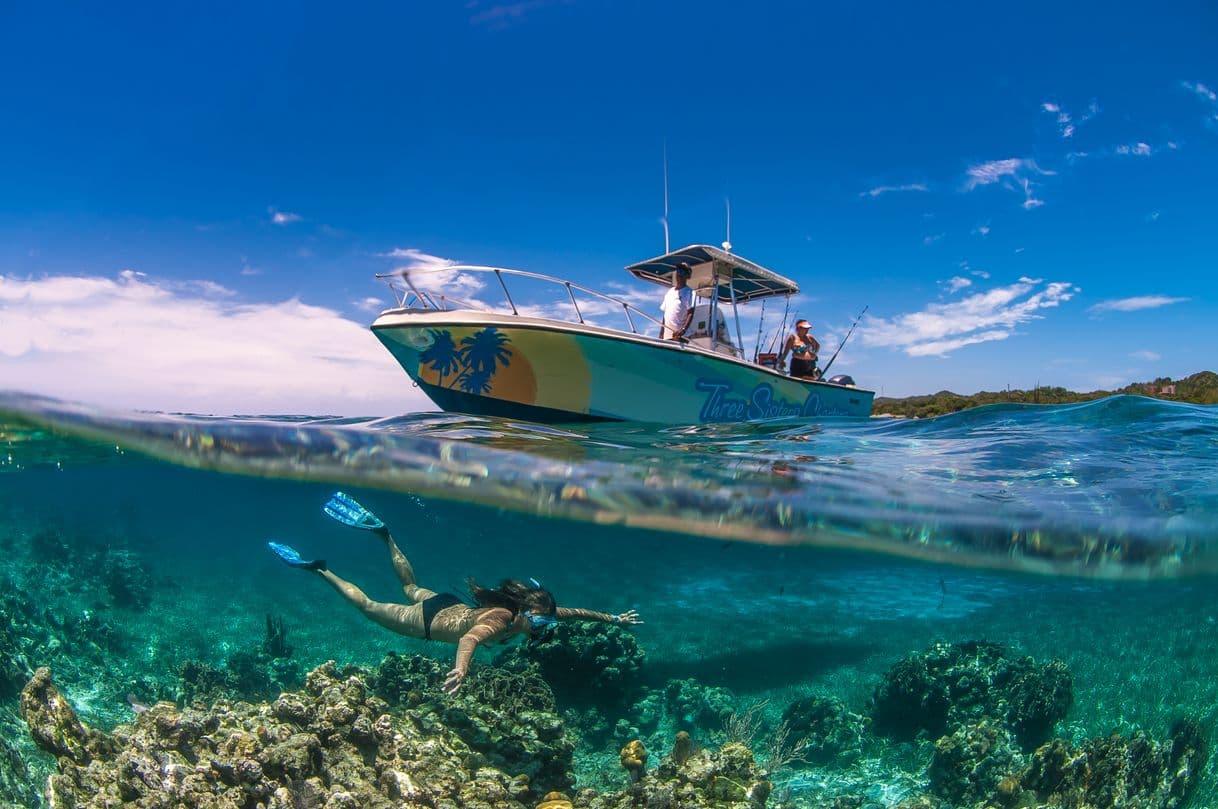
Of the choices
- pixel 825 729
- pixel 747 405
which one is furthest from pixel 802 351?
pixel 825 729

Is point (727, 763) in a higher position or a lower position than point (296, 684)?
higher

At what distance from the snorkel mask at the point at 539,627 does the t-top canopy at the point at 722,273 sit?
7.44 meters

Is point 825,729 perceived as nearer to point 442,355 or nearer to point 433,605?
point 433,605

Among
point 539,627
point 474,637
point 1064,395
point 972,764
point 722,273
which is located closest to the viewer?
point 474,637

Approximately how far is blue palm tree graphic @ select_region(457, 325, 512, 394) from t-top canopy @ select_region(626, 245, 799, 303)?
4301mm

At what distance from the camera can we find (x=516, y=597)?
7.73 metres

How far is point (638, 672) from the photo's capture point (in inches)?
381

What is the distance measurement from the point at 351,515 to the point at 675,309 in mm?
7167

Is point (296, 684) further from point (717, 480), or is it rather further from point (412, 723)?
point (717, 480)

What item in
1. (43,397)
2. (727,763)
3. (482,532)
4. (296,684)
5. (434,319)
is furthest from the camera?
(482,532)

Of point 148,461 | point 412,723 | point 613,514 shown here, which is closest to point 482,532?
point 613,514

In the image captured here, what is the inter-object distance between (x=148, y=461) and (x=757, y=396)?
42.1ft

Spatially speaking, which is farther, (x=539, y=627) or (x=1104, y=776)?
(x=539, y=627)

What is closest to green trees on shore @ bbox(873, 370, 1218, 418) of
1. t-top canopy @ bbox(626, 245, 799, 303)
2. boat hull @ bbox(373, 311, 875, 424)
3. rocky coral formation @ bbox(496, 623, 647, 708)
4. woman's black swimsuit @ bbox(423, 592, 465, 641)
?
t-top canopy @ bbox(626, 245, 799, 303)
